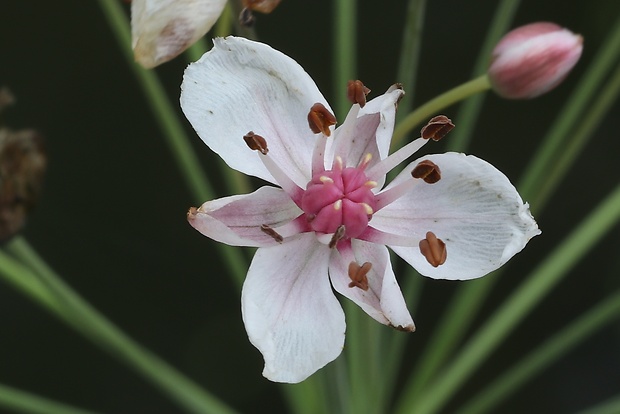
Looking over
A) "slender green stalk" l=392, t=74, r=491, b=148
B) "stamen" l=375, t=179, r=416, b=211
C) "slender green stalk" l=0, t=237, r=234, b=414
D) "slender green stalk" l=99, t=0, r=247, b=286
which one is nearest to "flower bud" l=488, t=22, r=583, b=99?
"slender green stalk" l=392, t=74, r=491, b=148

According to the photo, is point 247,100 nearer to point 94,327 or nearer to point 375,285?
point 375,285

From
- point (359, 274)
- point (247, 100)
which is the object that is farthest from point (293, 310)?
point (247, 100)

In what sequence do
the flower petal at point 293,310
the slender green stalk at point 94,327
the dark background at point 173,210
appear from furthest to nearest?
the dark background at point 173,210
the slender green stalk at point 94,327
the flower petal at point 293,310

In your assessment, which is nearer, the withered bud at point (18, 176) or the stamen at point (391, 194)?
the stamen at point (391, 194)

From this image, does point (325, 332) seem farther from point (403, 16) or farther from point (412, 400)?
point (403, 16)

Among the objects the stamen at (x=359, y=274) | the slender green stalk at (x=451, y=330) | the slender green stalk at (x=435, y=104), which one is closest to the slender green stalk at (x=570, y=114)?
the slender green stalk at (x=451, y=330)

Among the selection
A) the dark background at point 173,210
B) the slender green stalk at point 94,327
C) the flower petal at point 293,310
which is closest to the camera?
the flower petal at point 293,310

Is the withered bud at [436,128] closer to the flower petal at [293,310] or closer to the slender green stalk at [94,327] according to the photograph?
the flower petal at [293,310]
